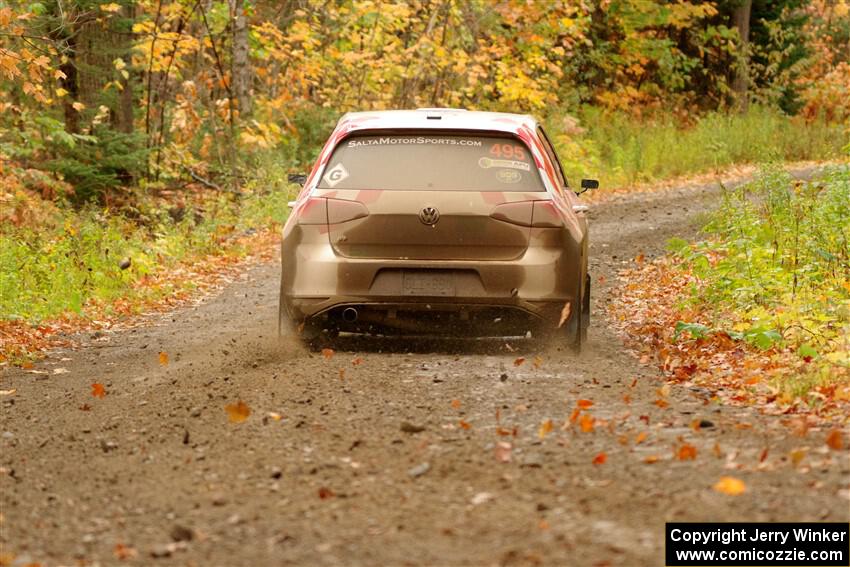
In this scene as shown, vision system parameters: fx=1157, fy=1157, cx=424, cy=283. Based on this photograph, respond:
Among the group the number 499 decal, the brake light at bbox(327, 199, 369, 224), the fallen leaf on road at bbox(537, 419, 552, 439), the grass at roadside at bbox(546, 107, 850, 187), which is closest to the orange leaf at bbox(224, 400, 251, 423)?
the fallen leaf on road at bbox(537, 419, 552, 439)

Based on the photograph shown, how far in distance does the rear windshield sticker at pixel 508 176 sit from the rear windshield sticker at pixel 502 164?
38mm

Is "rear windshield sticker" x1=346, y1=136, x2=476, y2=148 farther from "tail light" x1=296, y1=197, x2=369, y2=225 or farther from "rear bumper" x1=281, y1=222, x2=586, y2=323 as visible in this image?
"rear bumper" x1=281, y1=222, x2=586, y2=323

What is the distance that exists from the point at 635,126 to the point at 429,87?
569cm

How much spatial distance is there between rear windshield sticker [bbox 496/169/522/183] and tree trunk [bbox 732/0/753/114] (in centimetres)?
2536

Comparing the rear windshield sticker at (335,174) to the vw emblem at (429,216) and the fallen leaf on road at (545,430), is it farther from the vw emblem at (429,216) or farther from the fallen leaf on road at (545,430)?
the fallen leaf on road at (545,430)

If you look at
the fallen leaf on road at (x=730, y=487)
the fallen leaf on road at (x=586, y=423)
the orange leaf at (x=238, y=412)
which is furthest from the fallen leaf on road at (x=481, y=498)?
the orange leaf at (x=238, y=412)

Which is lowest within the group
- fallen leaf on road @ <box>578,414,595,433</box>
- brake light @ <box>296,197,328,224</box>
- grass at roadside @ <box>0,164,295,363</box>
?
grass at roadside @ <box>0,164,295,363</box>

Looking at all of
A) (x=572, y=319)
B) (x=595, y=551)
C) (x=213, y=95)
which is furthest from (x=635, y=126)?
(x=595, y=551)

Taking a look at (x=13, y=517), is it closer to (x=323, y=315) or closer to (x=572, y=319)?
(x=323, y=315)

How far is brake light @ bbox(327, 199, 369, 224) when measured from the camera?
8.21 m

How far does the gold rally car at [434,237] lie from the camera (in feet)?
26.8

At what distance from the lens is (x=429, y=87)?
27219 millimetres

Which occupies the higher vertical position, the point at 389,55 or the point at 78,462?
the point at 389,55

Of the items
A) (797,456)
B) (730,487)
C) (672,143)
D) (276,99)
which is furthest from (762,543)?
(672,143)
